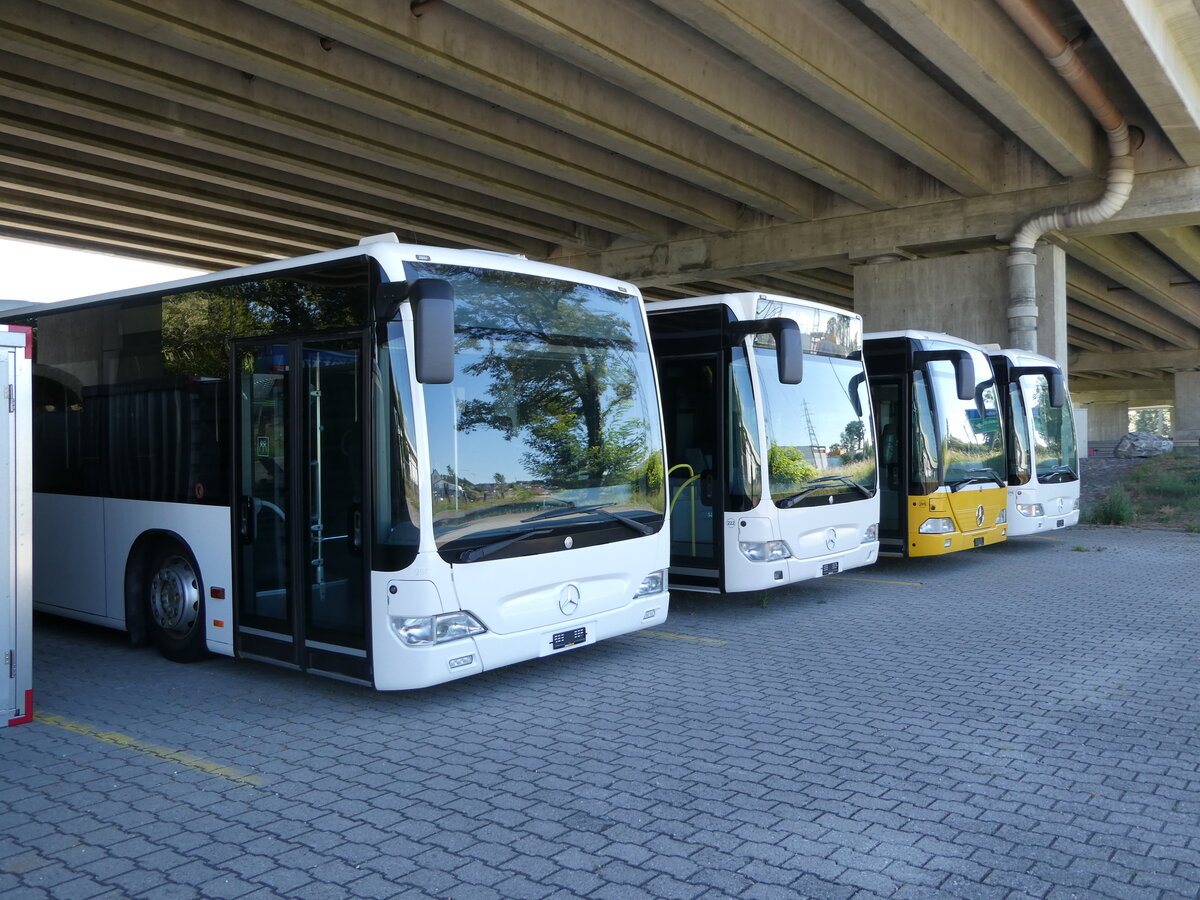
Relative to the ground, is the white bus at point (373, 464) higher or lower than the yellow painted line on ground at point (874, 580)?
higher

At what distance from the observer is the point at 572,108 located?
14.6 m

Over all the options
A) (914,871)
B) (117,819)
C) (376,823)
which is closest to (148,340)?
(117,819)

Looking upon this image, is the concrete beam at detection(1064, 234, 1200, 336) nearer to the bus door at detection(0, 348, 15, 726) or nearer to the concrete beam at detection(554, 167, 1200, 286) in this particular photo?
the concrete beam at detection(554, 167, 1200, 286)

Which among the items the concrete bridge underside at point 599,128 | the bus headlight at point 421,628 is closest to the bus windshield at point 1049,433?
the concrete bridge underside at point 599,128

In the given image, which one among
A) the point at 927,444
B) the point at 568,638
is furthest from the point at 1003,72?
the point at 568,638

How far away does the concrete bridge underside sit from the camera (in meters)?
12.2

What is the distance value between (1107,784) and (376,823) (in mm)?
3501

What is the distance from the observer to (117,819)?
4.65 m

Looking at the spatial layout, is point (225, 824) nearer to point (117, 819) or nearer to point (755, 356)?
point (117, 819)

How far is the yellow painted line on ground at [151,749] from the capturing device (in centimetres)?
521

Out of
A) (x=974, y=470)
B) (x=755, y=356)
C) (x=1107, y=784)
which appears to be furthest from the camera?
(x=974, y=470)

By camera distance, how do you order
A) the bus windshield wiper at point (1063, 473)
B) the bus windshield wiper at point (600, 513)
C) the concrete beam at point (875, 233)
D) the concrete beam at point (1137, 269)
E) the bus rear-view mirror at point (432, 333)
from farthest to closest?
the concrete beam at point (1137, 269) < the concrete beam at point (875, 233) < the bus windshield wiper at point (1063, 473) < the bus windshield wiper at point (600, 513) < the bus rear-view mirror at point (432, 333)

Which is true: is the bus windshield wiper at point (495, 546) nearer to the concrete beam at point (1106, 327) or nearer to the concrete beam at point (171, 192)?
the concrete beam at point (171, 192)

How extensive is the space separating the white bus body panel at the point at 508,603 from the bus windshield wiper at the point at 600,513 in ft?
0.32
